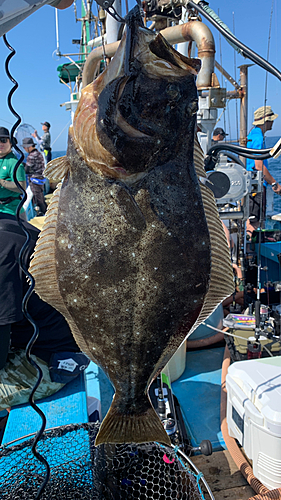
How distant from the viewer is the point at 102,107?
1408mm

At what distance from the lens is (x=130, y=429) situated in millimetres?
1637

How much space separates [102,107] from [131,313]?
875 mm

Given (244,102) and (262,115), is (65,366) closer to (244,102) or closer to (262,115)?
(262,115)

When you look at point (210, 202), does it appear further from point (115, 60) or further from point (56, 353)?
point (56, 353)

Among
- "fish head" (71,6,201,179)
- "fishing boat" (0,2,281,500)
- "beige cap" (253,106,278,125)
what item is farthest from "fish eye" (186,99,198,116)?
"beige cap" (253,106,278,125)

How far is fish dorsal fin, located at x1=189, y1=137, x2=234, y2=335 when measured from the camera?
5.23 ft

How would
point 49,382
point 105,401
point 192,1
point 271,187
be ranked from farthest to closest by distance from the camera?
point 271,187, point 105,401, point 49,382, point 192,1

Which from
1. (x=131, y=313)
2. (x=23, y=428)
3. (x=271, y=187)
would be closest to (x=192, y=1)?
(x=131, y=313)

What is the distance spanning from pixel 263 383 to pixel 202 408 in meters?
1.18

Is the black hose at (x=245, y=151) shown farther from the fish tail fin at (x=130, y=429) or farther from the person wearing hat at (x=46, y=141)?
the person wearing hat at (x=46, y=141)

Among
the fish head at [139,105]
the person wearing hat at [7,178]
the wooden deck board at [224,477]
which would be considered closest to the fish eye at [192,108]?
the fish head at [139,105]

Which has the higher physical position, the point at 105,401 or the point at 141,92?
Answer: the point at 141,92

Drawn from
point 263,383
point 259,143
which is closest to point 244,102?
point 259,143

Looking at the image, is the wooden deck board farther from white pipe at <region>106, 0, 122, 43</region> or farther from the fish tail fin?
white pipe at <region>106, 0, 122, 43</region>
